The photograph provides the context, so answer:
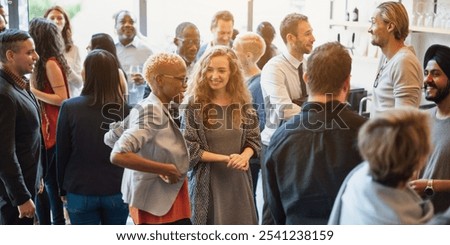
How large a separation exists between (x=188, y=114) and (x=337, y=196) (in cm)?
61

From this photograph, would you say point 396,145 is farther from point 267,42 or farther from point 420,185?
point 267,42

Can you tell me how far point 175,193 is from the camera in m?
1.92

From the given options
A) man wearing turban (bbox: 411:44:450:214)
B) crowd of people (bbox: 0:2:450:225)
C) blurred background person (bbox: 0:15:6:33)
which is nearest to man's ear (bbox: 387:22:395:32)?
crowd of people (bbox: 0:2:450:225)

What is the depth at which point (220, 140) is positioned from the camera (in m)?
1.97

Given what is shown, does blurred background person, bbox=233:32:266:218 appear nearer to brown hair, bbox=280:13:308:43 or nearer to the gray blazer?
brown hair, bbox=280:13:308:43

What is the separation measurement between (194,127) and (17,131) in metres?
0.52

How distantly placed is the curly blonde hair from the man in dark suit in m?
0.49

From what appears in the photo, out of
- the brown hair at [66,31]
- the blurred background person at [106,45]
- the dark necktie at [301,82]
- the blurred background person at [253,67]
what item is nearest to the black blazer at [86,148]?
the blurred background person at [106,45]

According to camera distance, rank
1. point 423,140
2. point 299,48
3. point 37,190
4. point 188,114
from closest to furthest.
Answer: point 423,140 < point 188,114 < point 37,190 < point 299,48

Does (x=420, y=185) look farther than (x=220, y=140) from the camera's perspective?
No

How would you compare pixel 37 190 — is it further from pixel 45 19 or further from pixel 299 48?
pixel 299 48

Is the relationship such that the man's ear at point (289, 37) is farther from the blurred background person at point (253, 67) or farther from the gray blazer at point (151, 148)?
the gray blazer at point (151, 148)

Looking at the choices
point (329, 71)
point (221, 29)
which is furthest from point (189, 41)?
point (329, 71)

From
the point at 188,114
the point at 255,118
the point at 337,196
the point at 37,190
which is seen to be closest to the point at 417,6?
the point at 255,118
